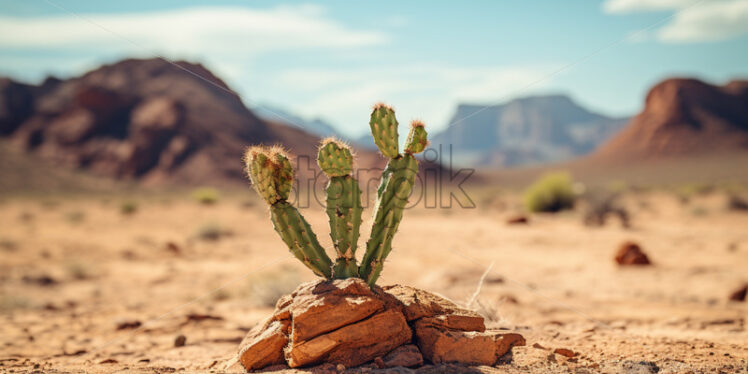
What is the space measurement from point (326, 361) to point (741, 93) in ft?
376

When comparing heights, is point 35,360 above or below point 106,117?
below

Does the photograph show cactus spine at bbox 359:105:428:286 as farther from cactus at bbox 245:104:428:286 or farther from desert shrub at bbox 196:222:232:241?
desert shrub at bbox 196:222:232:241

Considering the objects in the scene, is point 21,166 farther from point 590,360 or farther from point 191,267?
point 590,360

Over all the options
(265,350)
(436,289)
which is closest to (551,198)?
(436,289)

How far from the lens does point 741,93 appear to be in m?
93.9

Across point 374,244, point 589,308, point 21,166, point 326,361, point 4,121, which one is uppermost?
point 4,121

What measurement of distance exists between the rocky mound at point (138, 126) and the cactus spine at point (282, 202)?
184 feet

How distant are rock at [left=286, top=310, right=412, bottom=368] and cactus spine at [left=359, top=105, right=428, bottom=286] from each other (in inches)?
22.1

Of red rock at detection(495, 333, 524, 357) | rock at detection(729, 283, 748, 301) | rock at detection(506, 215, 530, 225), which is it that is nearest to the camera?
red rock at detection(495, 333, 524, 357)

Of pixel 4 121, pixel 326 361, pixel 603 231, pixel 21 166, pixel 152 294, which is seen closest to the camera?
pixel 326 361

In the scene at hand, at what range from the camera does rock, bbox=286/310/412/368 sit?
14.1 ft

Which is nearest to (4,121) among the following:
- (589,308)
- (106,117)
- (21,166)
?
(106,117)

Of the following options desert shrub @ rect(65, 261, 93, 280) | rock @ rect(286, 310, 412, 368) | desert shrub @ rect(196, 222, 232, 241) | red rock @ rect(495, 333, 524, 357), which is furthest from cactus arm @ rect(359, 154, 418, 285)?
desert shrub @ rect(196, 222, 232, 241)

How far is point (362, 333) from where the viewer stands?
4.39 meters
